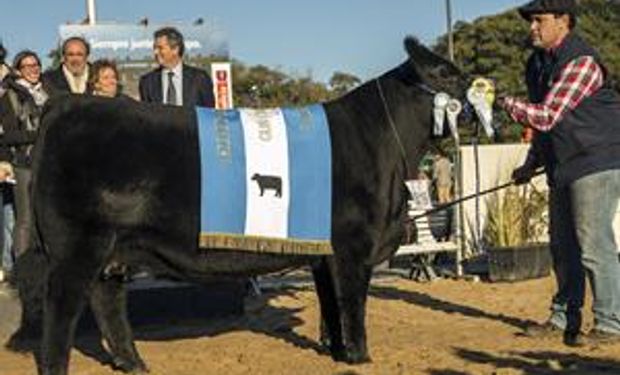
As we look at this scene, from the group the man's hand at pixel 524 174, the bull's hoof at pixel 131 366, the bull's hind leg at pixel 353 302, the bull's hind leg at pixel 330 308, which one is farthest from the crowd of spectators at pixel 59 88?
the man's hand at pixel 524 174

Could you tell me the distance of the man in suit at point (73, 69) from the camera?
8.45 meters

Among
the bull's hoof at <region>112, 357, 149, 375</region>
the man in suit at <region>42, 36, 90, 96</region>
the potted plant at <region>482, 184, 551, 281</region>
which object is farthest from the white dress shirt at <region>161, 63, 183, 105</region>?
the potted plant at <region>482, 184, 551, 281</region>

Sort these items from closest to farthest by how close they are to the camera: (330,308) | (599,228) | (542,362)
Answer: (542,362)
(330,308)
(599,228)

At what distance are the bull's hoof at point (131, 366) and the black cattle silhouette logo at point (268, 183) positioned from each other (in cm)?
147

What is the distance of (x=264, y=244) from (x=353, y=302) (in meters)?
0.73

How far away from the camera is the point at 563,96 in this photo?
7.28m

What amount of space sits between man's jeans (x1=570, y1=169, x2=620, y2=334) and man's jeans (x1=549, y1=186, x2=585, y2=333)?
19 cm

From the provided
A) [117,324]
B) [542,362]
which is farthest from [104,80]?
[542,362]

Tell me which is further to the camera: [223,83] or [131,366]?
[223,83]

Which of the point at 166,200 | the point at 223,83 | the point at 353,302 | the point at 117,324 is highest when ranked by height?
the point at 223,83

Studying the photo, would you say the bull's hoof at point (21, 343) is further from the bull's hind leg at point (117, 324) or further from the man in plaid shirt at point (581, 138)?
the man in plaid shirt at point (581, 138)

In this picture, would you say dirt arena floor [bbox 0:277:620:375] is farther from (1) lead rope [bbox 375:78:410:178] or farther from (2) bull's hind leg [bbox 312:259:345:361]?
(1) lead rope [bbox 375:78:410:178]

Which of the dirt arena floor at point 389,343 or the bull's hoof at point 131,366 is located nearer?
the dirt arena floor at point 389,343

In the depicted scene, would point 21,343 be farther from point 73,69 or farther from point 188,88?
point 188,88
